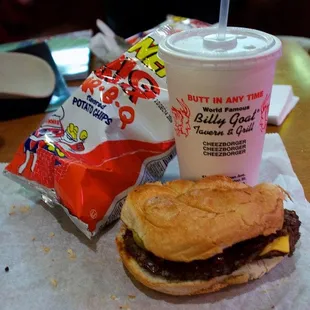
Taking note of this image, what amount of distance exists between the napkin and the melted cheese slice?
22.6 inches

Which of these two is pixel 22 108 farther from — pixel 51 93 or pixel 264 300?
pixel 264 300

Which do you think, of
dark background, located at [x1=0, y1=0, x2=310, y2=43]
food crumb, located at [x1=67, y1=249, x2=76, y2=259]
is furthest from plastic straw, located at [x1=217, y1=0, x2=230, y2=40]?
dark background, located at [x1=0, y1=0, x2=310, y2=43]

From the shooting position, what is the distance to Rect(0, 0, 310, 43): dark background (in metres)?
2.61

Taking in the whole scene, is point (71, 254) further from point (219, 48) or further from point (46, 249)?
point (219, 48)

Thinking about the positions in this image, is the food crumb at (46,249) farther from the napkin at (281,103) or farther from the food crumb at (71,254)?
the napkin at (281,103)

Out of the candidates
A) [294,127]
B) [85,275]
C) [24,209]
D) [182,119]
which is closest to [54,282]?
[85,275]

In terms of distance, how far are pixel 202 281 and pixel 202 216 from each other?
0.11 metres

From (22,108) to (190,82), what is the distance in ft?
2.56

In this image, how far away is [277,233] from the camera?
765 mm

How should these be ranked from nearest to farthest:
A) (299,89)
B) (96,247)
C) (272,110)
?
(96,247)
(272,110)
(299,89)

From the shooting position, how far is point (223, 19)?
2.59ft

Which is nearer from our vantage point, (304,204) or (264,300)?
(264,300)

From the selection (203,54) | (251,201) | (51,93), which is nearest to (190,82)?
(203,54)

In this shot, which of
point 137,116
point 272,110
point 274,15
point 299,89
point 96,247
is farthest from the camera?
point 274,15
